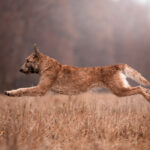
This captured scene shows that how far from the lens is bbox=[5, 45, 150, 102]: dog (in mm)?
6066

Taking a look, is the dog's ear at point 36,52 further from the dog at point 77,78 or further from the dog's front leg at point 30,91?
the dog's front leg at point 30,91

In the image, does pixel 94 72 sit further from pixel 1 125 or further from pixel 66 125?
pixel 1 125

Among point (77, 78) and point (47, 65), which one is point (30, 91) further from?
point (77, 78)

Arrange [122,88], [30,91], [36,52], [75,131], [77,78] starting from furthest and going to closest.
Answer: [36,52] → [77,78] → [122,88] → [30,91] → [75,131]

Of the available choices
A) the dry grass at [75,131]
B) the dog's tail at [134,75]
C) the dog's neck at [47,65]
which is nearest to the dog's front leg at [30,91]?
the dog's neck at [47,65]

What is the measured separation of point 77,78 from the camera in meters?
6.41

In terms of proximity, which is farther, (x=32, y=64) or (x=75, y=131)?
(x=32, y=64)

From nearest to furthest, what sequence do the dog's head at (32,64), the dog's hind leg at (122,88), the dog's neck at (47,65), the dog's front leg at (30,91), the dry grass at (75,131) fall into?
the dry grass at (75,131), the dog's front leg at (30,91), the dog's hind leg at (122,88), the dog's neck at (47,65), the dog's head at (32,64)

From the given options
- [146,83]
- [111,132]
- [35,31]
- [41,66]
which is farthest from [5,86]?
[111,132]

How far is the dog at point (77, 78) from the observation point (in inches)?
239

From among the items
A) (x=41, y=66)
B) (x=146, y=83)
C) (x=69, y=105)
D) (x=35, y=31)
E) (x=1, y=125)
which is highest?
(x=35, y=31)

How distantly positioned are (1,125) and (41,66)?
2200 millimetres

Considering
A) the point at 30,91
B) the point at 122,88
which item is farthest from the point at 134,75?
the point at 30,91

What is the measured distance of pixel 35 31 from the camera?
17.0 m
